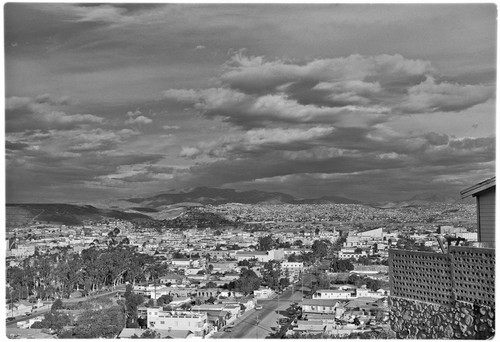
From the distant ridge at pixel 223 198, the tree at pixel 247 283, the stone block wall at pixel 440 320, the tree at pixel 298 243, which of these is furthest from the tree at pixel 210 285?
the stone block wall at pixel 440 320

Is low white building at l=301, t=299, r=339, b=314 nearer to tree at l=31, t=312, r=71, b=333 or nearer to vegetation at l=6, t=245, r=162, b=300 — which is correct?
tree at l=31, t=312, r=71, b=333

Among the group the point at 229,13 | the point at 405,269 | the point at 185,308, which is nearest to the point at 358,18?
the point at 229,13

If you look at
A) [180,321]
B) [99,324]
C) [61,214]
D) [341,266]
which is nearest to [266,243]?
[341,266]

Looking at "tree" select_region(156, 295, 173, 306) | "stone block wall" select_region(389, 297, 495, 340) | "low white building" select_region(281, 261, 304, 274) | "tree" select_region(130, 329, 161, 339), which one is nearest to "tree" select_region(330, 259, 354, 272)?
"low white building" select_region(281, 261, 304, 274)

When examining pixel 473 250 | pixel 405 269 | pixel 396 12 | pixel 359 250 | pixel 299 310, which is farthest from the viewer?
pixel 359 250

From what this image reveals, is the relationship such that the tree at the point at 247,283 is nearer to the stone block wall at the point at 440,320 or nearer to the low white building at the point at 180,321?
the low white building at the point at 180,321

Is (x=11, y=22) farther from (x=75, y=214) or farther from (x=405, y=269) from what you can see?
(x=75, y=214)
